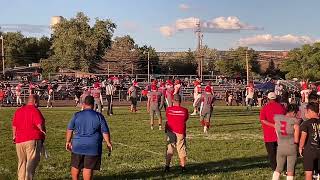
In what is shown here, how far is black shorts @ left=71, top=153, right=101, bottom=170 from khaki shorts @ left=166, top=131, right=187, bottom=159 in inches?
131

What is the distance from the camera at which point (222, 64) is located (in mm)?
113125

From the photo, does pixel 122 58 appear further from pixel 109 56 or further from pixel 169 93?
pixel 169 93

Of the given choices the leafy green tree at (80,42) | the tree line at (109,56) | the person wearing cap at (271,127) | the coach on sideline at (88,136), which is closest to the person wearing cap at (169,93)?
the person wearing cap at (271,127)

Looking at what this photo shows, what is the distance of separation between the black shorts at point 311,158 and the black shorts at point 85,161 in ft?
11.9

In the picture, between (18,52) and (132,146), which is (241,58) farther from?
(132,146)

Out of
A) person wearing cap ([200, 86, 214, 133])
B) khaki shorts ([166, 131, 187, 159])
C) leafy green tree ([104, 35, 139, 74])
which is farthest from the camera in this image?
leafy green tree ([104, 35, 139, 74])

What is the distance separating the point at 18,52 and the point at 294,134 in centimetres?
11110

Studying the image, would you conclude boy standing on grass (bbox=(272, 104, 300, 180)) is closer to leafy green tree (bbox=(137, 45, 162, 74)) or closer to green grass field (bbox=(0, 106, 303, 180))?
green grass field (bbox=(0, 106, 303, 180))

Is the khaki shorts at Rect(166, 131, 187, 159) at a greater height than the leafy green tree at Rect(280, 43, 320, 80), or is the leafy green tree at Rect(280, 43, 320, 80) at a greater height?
the leafy green tree at Rect(280, 43, 320, 80)

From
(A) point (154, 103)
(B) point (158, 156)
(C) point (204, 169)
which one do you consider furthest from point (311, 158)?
(A) point (154, 103)

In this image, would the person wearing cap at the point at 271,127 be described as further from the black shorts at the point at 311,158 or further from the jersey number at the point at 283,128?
the black shorts at the point at 311,158

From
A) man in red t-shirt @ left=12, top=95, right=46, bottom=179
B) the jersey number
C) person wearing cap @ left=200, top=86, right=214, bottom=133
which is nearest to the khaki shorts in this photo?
the jersey number

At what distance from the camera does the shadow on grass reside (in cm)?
1218

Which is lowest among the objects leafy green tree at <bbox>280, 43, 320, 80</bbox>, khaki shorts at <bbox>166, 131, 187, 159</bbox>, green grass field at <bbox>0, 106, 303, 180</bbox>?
green grass field at <bbox>0, 106, 303, 180</bbox>
